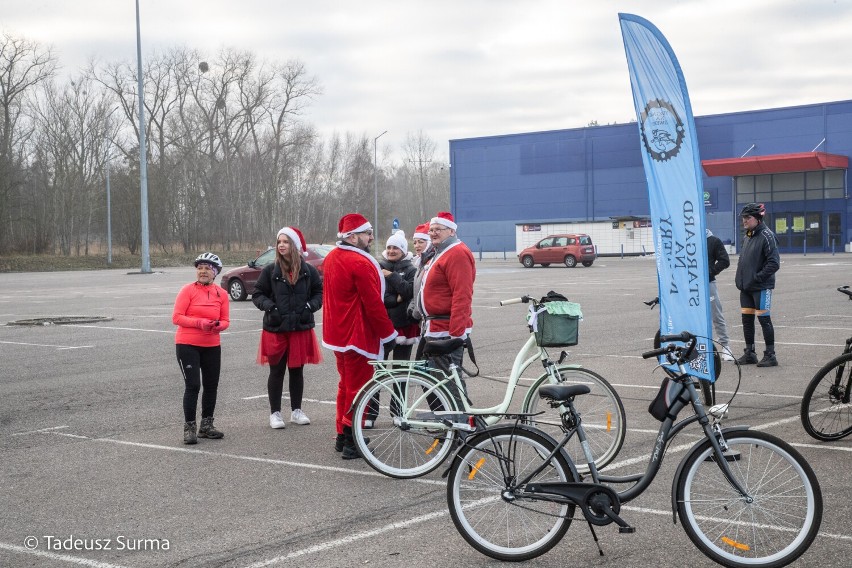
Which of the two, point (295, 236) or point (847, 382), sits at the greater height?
point (295, 236)

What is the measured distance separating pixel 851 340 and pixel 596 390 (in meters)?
2.13

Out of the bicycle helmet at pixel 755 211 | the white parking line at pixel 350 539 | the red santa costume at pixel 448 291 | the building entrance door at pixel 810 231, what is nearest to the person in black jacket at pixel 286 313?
the red santa costume at pixel 448 291

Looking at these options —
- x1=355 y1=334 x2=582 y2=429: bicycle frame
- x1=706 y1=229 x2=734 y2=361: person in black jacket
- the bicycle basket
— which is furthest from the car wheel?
the bicycle basket

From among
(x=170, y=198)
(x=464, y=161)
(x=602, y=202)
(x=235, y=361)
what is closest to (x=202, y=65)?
(x=170, y=198)

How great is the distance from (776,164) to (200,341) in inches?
2113

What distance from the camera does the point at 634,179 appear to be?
65.8 metres

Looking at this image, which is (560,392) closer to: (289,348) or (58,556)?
(58,556)

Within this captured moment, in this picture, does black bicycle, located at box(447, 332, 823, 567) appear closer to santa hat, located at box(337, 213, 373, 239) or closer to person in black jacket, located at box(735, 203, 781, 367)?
santa hat, located at box(337, 213, 373, 239)

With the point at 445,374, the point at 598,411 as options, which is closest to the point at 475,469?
the point at 445,374

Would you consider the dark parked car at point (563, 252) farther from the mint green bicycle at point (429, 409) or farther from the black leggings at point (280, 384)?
the mint green bicycle at point (429, 409)

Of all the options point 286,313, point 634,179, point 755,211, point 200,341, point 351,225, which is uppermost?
point 634,179

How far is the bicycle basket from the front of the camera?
633 cm

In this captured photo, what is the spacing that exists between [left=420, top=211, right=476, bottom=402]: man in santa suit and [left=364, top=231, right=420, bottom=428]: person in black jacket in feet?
2.69

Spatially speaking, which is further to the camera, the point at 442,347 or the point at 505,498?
the point at 442,347
